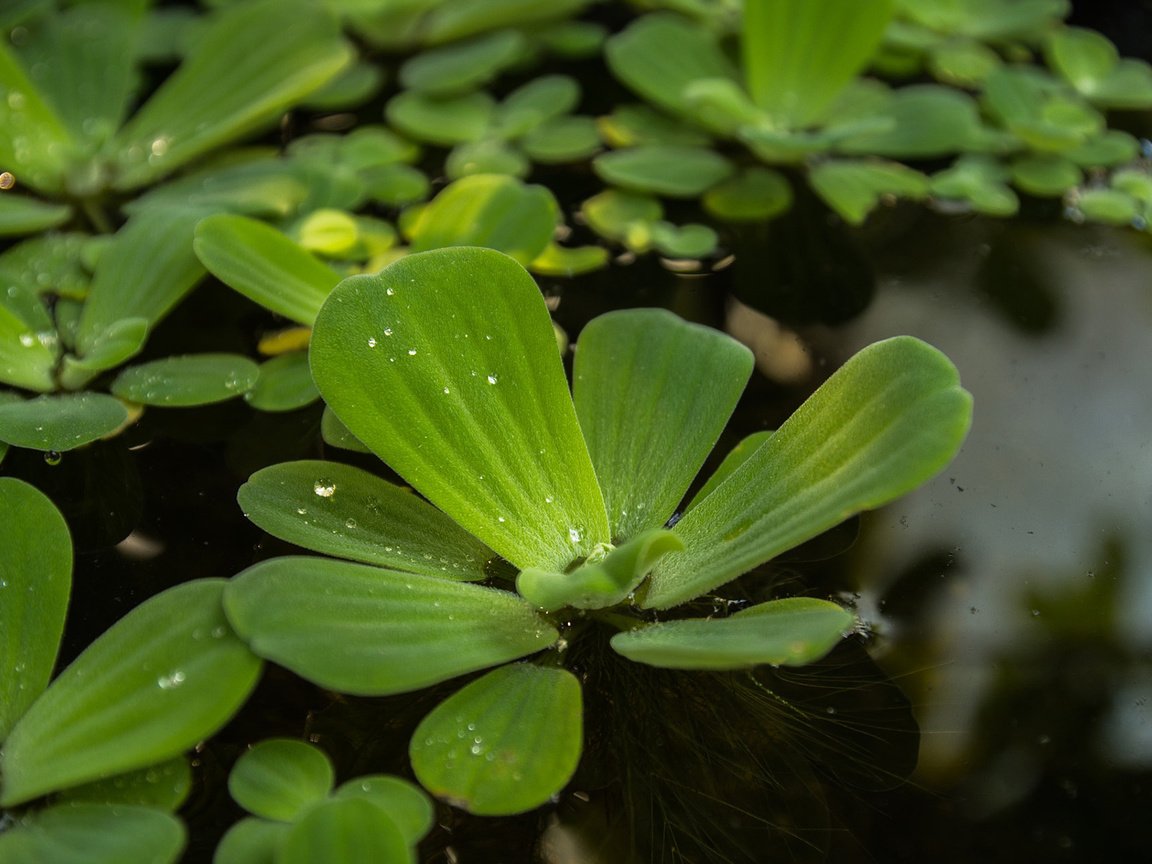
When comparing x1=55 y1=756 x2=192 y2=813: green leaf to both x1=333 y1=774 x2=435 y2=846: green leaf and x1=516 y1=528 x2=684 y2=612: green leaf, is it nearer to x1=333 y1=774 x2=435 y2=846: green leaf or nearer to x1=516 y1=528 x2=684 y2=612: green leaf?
x1=333 y1=774 x2=435 y2=846: green leaf

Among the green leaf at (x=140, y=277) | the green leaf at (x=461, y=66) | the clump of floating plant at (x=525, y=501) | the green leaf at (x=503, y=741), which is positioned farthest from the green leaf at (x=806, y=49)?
the green leaf at (x=503, y=741)

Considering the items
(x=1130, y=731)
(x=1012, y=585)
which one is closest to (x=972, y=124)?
(x=1012, y=585)

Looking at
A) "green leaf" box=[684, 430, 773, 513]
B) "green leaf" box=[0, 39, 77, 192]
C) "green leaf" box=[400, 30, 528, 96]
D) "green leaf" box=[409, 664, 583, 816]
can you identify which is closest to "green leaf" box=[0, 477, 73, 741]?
"green leaf" box=[409, 664, 583, 816]

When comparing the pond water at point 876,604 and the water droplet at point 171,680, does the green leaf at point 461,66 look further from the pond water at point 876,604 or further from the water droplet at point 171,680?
the water droplet at point 171,680

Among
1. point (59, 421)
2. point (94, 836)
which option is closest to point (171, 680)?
point (94, 836)

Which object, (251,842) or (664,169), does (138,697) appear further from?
(664,169)

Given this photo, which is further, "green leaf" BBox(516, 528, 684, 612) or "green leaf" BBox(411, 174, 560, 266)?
"green leaf" BBox(411, 174, 560, 266)

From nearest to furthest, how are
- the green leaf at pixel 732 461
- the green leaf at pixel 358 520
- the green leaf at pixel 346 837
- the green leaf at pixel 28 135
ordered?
the green leaf at pixel 346 837, the green leaf at pixel 358 520, the green leaf at pixel 732 461, the green leaf at pixel 28 135
